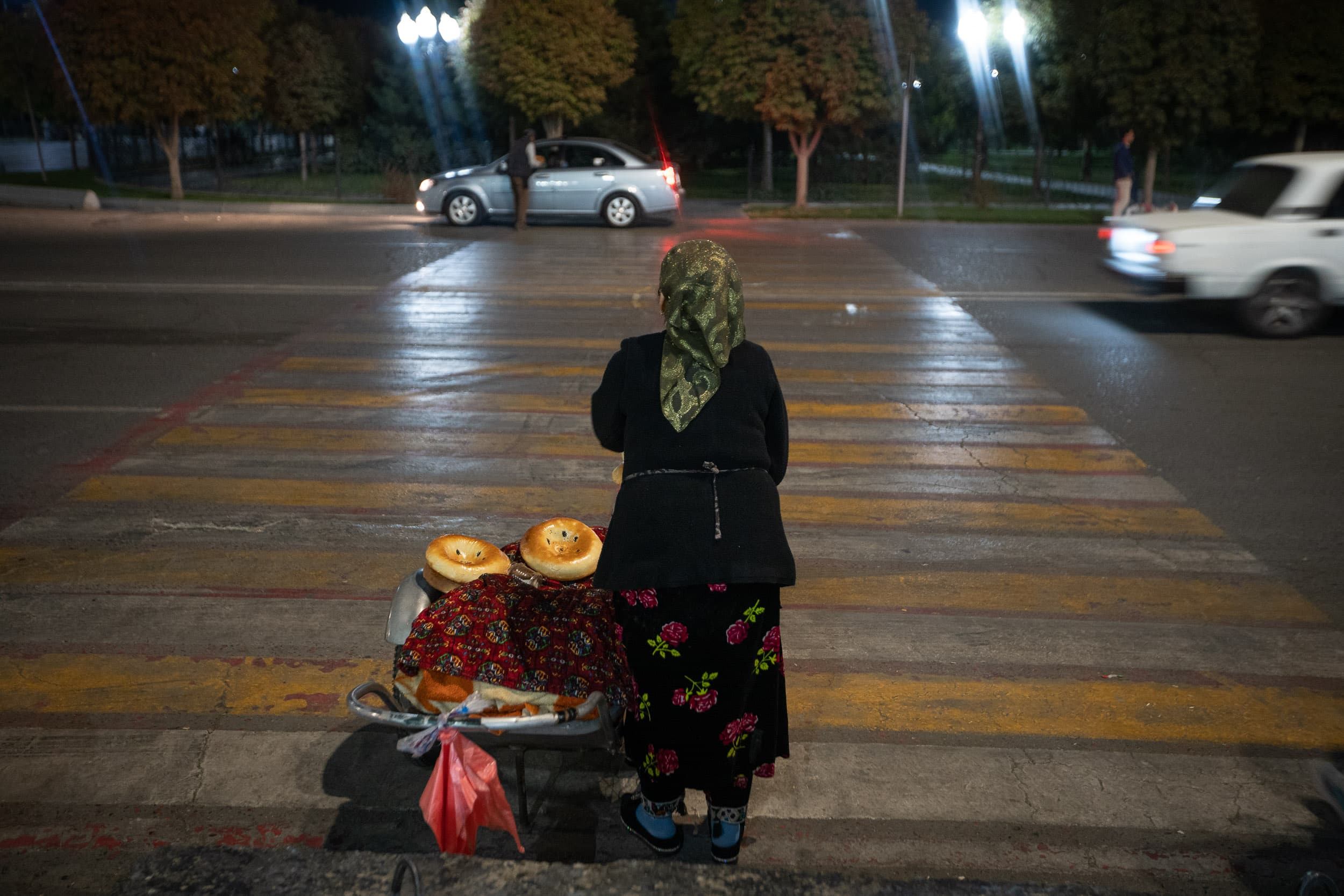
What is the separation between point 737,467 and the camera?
296cm

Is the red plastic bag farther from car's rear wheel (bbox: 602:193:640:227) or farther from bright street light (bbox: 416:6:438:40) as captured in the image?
bright street light (bbox: 416:6:438:40)

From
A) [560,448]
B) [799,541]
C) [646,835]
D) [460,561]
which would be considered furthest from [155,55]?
[646,835]

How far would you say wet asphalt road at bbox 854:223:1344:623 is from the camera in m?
6.04

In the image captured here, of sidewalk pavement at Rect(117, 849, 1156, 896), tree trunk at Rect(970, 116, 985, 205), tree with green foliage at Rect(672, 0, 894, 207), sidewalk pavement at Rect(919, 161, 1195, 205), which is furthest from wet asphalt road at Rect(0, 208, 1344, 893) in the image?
sidewalk pavement at Rect(919, 161, 1195, 205)

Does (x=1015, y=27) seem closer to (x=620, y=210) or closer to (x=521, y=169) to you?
(x=620, y=210)

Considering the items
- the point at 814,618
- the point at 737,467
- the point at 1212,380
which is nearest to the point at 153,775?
the point at 737,467

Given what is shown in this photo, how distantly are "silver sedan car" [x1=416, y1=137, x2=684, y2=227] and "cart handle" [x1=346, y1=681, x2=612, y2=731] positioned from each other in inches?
757

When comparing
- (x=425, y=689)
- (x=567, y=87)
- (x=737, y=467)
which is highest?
(x=567, y=87)

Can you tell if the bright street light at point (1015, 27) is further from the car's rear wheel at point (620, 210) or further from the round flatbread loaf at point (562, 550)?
the round flatbread loaf at point (562, 550)

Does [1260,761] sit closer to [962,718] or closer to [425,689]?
[962,718]

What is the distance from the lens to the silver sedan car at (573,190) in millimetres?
21547

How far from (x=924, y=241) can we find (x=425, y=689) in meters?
18.7

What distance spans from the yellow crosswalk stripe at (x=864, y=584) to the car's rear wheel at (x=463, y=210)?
17.0m

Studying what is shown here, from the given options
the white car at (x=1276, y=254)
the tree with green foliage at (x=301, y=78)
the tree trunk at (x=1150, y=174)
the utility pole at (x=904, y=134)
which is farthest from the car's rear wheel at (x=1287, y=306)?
the tree with green foliage at (x=301, y=78)
